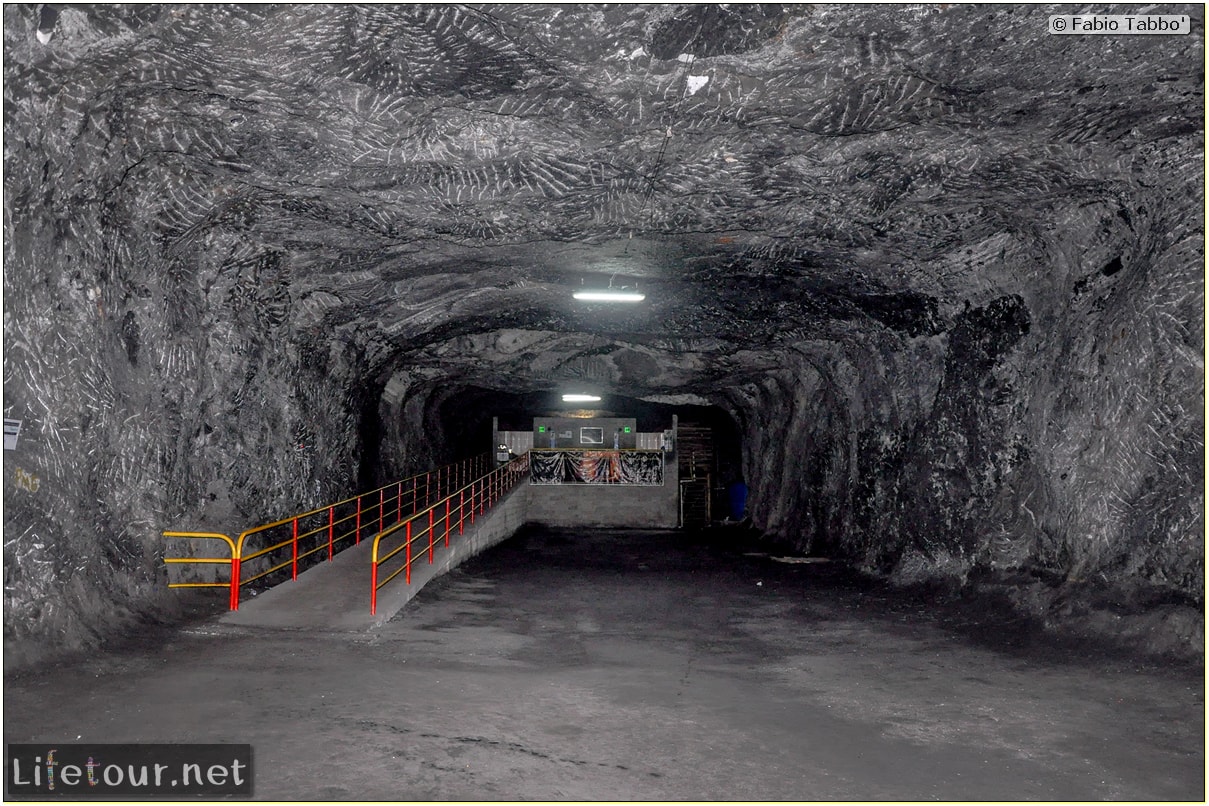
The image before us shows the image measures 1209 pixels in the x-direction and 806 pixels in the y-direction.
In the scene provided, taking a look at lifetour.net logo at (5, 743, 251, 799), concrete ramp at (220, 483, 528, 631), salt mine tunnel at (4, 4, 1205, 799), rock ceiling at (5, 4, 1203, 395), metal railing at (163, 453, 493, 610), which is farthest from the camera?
metal railing at (163, 453, 493, 610)

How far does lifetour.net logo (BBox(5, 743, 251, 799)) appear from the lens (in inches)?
187

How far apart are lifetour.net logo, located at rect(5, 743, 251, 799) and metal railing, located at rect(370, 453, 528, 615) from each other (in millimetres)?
3979

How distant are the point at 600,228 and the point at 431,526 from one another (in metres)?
4.29

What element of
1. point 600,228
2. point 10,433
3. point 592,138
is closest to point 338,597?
point 10,433

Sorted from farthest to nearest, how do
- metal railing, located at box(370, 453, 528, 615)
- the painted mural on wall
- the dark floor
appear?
1. the painted mural on wall
2. metal railing, located at box(370, 453, 528, 615)
3. the dark floor

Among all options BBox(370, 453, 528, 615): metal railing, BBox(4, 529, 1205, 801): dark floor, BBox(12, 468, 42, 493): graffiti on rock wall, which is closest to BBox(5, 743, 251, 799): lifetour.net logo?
BBox(4, 529, 1205, 801): dark floor

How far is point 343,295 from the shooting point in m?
12.9

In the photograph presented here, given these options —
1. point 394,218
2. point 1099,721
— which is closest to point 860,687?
point 1099,721

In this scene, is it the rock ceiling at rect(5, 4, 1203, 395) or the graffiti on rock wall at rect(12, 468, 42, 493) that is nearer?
the rock ceiling at rect(5, 4, 1203, 395)

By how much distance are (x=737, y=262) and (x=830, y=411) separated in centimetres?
770

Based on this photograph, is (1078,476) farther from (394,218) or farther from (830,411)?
(830,411)

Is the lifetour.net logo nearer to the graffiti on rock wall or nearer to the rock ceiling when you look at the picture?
the graffiti on rock wall

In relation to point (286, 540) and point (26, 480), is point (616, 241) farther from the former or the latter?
point (26, 480)

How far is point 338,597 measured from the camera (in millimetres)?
10367
